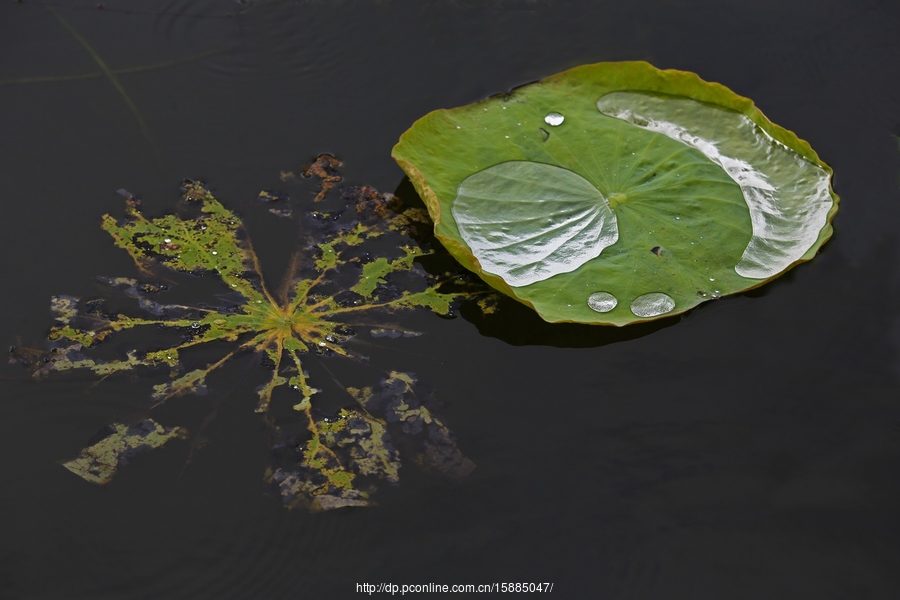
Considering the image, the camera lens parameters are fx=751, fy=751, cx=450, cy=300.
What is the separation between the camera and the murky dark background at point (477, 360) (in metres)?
1.98

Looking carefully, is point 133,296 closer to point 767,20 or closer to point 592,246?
point 592,246

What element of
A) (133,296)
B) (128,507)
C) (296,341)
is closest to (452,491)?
(296,341)

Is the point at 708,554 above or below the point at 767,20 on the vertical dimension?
below

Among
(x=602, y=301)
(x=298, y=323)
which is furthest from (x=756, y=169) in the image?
(x=298, y=323)

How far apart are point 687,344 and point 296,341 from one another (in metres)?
1.22

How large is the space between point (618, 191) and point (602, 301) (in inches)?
17.8

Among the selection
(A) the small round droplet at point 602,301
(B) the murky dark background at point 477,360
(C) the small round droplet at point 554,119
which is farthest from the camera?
(C) the small round droplet at point 554,119

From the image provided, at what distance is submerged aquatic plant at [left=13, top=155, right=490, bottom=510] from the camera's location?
2119 millimetres

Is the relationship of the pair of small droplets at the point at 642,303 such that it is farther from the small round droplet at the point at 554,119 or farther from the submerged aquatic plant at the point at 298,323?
the small round droplet at the point at 554,119

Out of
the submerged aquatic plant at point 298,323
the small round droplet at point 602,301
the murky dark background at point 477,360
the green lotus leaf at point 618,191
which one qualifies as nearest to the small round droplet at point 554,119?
the green lotus leaf at point 618,191

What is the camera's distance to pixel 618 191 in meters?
2.55

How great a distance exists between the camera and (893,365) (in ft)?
7.62

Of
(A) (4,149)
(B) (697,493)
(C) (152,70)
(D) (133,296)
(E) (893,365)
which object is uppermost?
(C) (152,70)

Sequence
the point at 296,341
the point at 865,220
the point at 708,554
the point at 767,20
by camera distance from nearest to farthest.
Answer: the point at 708,554 → the point at 296,341 → the point at 865,220 → the point at 767,20
